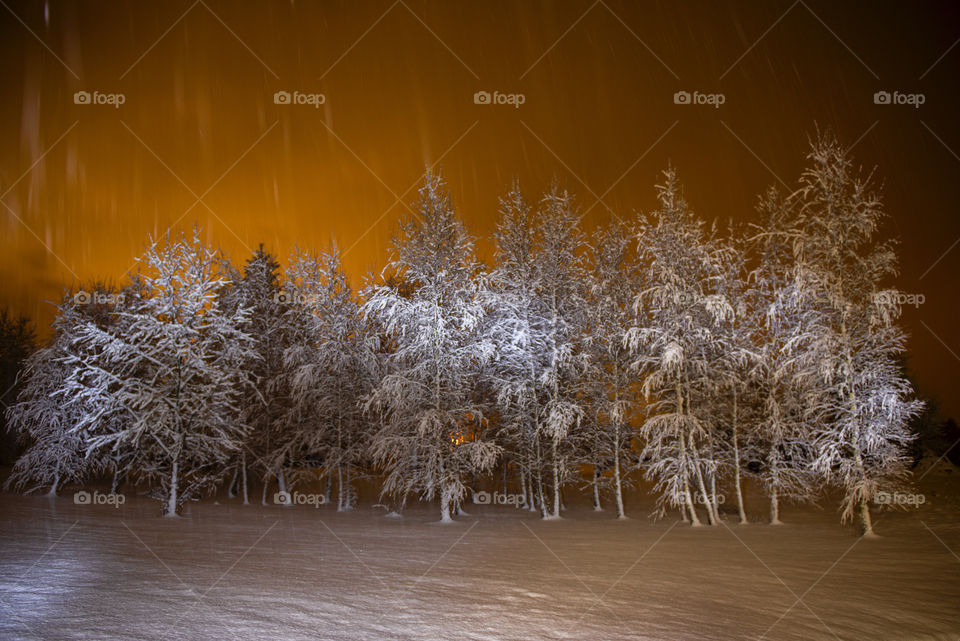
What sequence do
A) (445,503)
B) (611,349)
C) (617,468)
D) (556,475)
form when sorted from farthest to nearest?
(611,349), (617,468), (556,475), (445,503)

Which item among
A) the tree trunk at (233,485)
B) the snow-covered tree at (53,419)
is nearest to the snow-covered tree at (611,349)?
the tree trunk at (233,485)

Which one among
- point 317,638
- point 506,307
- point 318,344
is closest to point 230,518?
point 318,344

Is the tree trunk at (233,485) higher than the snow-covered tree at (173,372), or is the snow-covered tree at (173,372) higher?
the snow-covered tree at (173,372)

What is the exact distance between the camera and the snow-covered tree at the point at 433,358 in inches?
969

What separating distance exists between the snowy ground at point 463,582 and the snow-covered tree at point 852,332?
2498mm

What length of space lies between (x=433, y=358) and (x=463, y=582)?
13268 mm

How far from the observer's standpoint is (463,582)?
12.7 metres

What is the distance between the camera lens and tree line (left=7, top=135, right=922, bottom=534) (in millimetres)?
21172

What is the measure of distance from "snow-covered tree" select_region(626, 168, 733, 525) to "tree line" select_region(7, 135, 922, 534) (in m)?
0.10

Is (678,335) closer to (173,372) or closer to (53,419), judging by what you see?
(173,372)

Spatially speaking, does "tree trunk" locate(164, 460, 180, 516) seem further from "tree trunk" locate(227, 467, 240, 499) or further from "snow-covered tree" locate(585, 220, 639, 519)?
"snow-covered tree" locate(585, 220, 639, 519)

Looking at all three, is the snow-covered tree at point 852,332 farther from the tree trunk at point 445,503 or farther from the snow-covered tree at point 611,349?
the tree trunk at point 445,503

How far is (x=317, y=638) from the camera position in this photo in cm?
861

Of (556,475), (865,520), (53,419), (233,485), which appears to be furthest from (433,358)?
(53,419)
